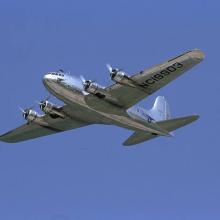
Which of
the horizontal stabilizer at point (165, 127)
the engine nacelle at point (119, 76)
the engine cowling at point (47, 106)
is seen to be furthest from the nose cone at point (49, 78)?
the horizontal stabilizer at point (165, 127)

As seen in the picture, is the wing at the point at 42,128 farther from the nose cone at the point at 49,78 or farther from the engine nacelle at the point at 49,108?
the nose cone at the point at 49,78

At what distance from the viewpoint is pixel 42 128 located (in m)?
67.6

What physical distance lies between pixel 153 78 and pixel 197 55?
15.2ft

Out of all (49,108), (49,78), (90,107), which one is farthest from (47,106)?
(49,78)

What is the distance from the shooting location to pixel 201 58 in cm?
5384

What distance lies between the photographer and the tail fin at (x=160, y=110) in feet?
223

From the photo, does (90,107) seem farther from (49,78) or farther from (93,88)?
(49,78)

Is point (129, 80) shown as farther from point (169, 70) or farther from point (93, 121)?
point (93, 121)

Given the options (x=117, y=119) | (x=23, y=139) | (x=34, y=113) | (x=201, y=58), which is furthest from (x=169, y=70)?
(x=23, y=139)

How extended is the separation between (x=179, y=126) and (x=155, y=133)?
89.5 inches

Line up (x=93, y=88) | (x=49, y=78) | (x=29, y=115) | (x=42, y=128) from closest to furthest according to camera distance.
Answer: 1. (x=93, y=88)
2. (x=49, y=78)
3. (x=29, y=115)
4. (x=42, y=128)

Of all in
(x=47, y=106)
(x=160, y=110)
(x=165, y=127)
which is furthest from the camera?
(x=160, y=110)

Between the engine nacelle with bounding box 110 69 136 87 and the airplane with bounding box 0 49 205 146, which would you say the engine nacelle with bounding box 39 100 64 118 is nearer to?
the airplane with bounding box 0 49 205 146

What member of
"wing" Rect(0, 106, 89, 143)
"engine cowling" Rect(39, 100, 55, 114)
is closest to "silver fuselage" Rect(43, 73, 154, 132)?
"engine cowling" Rect(39, 100, 55, 114)
